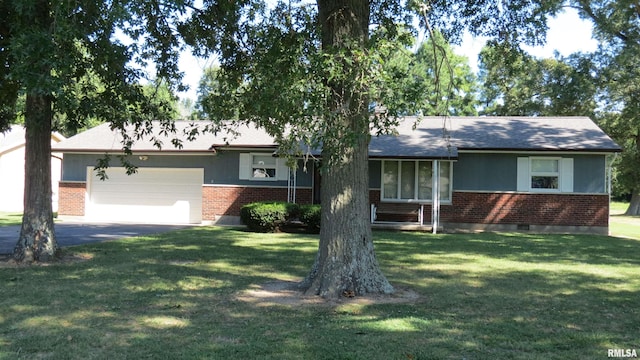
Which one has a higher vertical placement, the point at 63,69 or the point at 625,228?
the point at 63,69

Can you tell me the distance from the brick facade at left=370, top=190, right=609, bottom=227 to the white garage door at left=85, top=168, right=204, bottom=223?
306 inches

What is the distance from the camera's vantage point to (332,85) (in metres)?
7.36

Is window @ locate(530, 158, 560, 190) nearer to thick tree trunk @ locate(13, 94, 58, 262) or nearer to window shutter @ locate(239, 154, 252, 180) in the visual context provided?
window shutter @ locate(239, 154, 252, 180)

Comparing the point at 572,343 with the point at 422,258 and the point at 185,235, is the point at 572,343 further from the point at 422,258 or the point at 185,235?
the point at 185,235

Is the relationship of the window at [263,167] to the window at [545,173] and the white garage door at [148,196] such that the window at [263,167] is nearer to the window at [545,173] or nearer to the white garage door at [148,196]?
the white garage door at [148,196]

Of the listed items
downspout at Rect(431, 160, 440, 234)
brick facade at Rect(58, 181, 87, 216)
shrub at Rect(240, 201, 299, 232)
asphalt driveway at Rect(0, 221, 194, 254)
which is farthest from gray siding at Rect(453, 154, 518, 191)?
brick facade at Rect(58, 181, 87, 216)

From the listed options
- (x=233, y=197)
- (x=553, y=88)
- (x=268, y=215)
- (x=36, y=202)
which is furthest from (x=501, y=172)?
(x=36, y=202)

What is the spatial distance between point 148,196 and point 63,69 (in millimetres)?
15808

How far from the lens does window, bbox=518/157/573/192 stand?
18.8m

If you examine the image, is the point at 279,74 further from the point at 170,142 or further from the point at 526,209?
the point at 170,142

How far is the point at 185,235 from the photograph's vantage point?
1652 cm

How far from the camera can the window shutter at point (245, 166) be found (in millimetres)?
20703

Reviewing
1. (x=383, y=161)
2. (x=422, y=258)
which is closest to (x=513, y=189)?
(x=383, y=161)

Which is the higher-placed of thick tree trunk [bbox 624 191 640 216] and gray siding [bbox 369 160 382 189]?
gray siding [bbox 369 160 382 189]
